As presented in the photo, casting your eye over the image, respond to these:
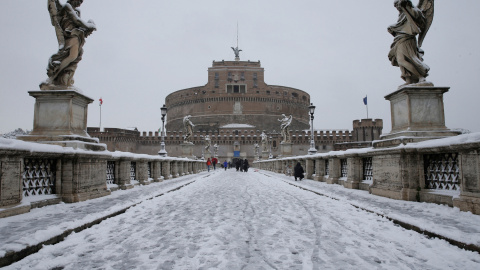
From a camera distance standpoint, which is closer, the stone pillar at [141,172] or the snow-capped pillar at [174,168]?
the stone pillar at [141,172]

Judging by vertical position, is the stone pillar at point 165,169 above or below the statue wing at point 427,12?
below

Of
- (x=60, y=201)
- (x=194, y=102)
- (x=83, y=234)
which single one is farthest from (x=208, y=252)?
(x=194, y=102)

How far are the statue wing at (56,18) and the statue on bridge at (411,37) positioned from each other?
7221mm

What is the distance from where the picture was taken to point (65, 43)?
7.02m

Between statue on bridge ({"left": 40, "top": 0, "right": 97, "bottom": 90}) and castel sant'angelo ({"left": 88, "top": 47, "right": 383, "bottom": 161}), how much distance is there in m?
60.3

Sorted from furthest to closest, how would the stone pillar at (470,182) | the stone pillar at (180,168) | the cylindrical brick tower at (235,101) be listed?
the cylindrical brick tower at (235,101)
the stone pillar at (180,168)
the stone pillar at (470,182)

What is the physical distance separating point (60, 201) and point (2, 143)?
6.63 feet

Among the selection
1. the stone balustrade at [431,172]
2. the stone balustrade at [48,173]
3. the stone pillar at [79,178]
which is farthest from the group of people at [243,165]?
the stone pillar at [79,178]

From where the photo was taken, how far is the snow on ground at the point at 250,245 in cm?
278

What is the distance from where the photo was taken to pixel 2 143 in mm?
4355

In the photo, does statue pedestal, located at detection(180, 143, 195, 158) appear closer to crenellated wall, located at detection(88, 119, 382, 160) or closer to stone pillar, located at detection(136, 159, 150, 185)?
stone pillar, located at detection(136, 159, 150, 185)

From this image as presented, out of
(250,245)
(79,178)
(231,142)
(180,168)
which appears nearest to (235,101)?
(231,142)

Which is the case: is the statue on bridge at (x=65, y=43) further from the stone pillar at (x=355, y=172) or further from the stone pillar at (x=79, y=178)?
the stone pillar at (x=355, y=172)

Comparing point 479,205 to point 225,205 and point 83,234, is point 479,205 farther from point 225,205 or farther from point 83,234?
point 83,234
